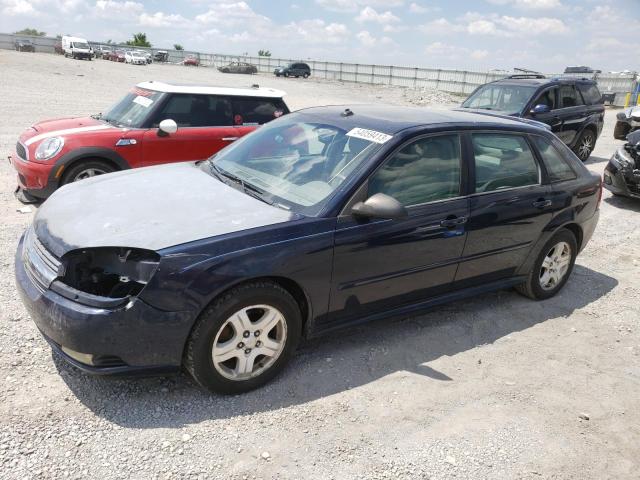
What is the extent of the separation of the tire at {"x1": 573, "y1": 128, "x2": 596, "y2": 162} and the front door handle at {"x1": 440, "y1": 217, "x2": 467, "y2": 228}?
9.00m

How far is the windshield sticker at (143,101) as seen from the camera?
7.07 meters

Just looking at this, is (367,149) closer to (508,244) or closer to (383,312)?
(383,312)

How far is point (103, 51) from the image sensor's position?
62.6 metres

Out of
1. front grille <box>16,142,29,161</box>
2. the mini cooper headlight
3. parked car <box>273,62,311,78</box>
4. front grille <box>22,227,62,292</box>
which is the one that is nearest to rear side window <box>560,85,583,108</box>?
the mini cooper headlight

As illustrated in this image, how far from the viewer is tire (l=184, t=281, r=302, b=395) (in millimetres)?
2984

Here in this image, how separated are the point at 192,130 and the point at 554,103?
752 cm

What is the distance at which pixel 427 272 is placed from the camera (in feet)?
12.8

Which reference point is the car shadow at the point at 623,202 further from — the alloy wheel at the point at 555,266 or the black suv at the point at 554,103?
the alloy wheel at the point at 555,266

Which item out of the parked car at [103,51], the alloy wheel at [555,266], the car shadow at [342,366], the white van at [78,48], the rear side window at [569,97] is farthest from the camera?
the parked car at [103,51]

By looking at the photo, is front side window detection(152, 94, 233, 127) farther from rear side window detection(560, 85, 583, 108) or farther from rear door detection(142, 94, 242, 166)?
rear side window detection(560, 85, 583, 108)

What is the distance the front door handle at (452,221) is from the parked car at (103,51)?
64382 millimetres

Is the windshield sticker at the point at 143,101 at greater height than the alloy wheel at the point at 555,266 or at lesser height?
greater

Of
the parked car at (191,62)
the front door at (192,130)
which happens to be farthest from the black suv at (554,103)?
the parked car at (191,62)

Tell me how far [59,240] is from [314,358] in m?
1.79
